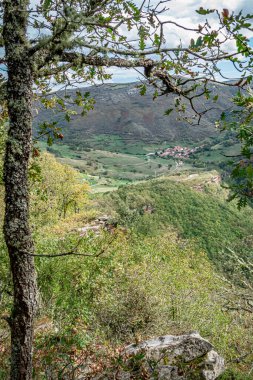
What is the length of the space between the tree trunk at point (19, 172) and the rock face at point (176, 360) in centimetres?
278

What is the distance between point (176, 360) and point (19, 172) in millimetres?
5196

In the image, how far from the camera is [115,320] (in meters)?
15.0

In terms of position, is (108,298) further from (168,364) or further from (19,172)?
(19,172)

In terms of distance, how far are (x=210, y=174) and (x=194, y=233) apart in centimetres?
4811

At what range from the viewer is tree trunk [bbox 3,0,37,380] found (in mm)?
4047

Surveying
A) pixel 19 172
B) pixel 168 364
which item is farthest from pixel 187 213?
pixel 19 172

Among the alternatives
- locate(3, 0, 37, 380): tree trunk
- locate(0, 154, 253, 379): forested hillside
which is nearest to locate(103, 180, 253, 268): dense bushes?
locate(0, 154, 253, 379): forested hillside

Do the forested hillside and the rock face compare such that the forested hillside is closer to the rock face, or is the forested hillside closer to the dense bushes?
the rock face

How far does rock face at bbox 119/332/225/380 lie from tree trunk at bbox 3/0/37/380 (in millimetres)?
2785

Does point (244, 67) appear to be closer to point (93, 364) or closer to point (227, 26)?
point (227, 26)

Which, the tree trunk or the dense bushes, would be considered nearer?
the tree trunk

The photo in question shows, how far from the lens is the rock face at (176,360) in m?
6.82

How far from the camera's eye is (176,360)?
23.6 ft

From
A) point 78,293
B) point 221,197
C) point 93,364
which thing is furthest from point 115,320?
point 221,197
